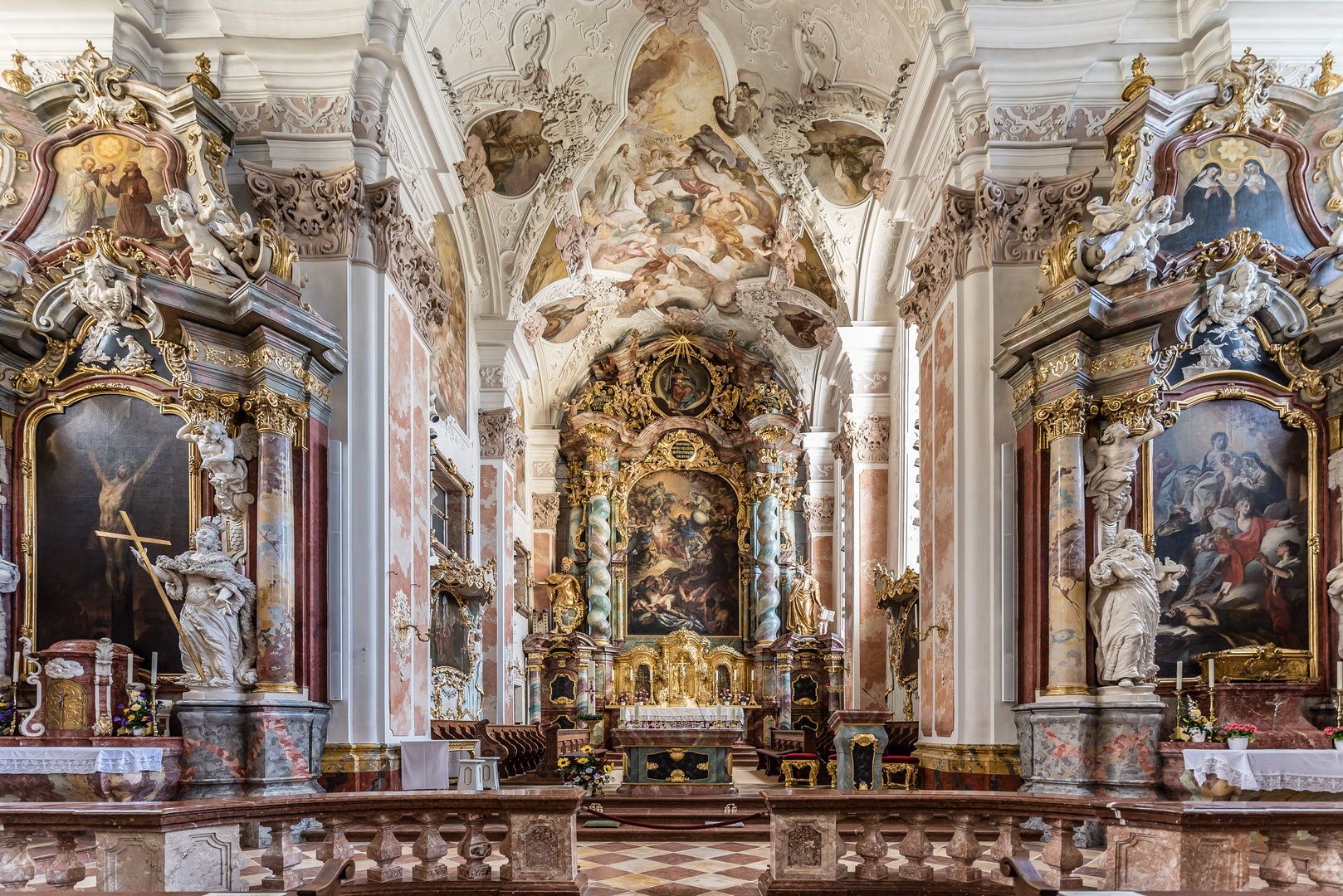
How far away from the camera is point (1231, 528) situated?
9570mm

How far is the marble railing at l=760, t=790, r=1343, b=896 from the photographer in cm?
553

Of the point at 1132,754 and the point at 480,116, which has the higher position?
the point at 480,116

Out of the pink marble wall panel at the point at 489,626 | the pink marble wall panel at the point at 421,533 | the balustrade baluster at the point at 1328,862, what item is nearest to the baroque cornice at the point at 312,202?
the pink marble wall panel at the point at 421,533

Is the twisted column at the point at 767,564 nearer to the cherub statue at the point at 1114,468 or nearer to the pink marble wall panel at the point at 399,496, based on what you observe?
the pink marble wall panel at the point at 399,496

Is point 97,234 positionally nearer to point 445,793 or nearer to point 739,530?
point 445,793

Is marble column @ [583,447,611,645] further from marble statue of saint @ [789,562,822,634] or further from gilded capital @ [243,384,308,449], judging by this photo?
gilded capital @ [243,384,308,449]

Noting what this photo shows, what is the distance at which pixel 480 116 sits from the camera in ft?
50.1

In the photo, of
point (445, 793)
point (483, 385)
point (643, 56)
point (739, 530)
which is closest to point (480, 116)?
point (643, 56)

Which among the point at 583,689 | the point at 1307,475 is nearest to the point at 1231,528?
the point at 1307,475

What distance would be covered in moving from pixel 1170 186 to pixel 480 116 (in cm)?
910

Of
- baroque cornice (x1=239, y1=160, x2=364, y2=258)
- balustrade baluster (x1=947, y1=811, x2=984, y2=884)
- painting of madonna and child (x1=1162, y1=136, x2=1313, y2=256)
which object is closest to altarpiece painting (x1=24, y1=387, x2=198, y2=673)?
baroque cornice (x1=239, y1=160, x2=364, y2=258)

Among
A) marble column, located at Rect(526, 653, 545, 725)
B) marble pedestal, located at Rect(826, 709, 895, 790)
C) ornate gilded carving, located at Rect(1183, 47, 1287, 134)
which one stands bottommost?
marble column, located at Rect(526, 653, 545, 725)

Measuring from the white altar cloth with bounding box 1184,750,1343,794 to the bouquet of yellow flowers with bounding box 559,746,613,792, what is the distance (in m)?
6.75

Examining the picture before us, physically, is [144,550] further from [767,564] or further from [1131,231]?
[767,564]
